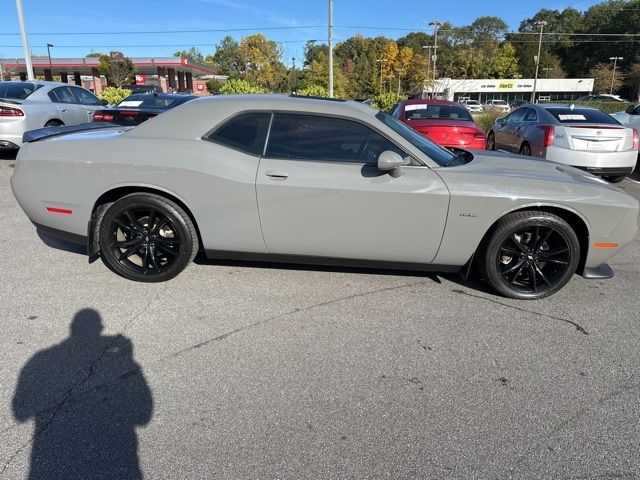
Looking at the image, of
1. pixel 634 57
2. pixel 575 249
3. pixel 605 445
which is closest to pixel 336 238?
pixel 575 249

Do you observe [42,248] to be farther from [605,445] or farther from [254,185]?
[605,445]

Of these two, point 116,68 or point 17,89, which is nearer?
point 17,89

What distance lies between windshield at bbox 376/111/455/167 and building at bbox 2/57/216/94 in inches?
1685

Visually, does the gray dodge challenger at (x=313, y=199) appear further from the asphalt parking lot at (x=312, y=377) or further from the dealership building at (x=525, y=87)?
the dealership building at (x=525, y=87)

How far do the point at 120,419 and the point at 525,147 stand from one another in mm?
8685

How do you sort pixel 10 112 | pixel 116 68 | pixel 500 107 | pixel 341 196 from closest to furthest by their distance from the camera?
1. pixel 341 196
2. pixel 10 112
3. pixel 500 107
4. pixel 116 68

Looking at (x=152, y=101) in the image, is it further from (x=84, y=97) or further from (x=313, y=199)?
(x=313, y=199)

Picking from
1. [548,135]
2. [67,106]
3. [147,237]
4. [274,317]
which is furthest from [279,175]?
[67,106]

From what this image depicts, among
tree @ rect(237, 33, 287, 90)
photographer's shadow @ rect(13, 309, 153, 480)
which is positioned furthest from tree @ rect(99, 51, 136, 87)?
photographer's shadow @ rect(13, 309, 153, 480)

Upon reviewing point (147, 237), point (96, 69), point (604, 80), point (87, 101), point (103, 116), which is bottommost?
point (147, 237)

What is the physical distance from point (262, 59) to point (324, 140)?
5597cm

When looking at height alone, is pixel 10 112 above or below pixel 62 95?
below

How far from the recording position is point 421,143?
395 centimetres

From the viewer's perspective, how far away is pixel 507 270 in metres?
3.68
